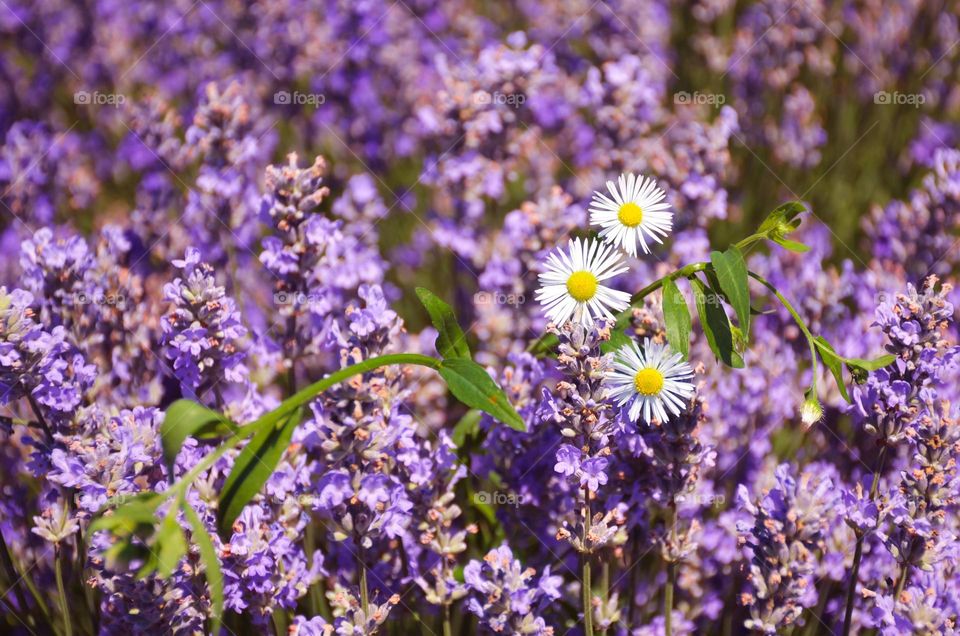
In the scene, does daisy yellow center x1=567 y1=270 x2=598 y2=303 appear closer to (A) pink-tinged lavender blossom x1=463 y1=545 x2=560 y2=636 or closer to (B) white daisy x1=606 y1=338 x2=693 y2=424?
(B) white daisy x1=606 y1=338 x2=693 y2=424

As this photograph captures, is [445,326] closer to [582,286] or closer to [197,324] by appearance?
[582,286]

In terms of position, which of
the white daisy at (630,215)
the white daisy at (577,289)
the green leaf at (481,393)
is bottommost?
the green leaf at (481,393)

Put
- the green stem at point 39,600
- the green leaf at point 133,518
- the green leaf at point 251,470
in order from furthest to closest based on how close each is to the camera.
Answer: the green stem at point 39,600 → the green leaf at point 251,470 → the green leaf at point 133,518

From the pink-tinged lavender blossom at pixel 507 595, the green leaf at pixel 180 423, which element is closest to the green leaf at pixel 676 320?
the pink-tinged lavender blossom at pixel 507 595

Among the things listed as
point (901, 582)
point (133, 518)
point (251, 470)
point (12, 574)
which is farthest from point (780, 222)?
point (12, 574)

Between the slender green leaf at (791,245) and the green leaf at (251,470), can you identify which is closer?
the green leaf at (251,470)

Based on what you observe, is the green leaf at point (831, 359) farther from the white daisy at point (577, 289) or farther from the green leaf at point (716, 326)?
the white daisy at point (577, 289)
